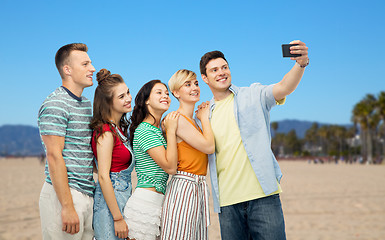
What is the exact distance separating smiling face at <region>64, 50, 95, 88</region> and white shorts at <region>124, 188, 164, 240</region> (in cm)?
111

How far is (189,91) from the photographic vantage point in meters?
3.63

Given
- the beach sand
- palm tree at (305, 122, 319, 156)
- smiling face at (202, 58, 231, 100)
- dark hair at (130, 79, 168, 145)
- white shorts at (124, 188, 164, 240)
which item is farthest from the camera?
palm tree at (305, 122, 319, 156)

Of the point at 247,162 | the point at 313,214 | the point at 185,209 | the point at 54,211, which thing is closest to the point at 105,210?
the point at 54,211

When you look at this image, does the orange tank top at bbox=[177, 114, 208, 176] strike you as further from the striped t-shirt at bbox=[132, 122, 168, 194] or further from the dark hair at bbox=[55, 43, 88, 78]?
the dark hair at bbox=[55, 43, 88, 78]

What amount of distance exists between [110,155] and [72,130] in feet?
1.28

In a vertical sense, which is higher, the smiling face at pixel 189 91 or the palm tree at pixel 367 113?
the palm tree at pixel 367 113

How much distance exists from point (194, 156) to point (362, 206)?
11710 millimetres

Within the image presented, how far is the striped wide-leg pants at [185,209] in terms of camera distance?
332 centimetres

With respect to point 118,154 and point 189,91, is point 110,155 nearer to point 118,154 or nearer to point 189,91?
point 118,154

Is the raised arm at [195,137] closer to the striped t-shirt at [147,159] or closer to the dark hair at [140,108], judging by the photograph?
the striped t-shirt at [147,159]

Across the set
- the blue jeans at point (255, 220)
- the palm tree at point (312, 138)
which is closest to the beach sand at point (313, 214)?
the blue jeans at point (255, 220)

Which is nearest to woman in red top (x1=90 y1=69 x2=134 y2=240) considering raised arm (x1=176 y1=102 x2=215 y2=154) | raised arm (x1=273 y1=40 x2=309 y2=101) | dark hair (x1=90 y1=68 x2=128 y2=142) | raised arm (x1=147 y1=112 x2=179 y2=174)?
dark hair (x1=90 y1=68 x2=128 y2=142)

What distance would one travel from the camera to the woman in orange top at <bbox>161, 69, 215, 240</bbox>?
333 cm

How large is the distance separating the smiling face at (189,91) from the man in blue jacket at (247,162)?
9.2 inches
